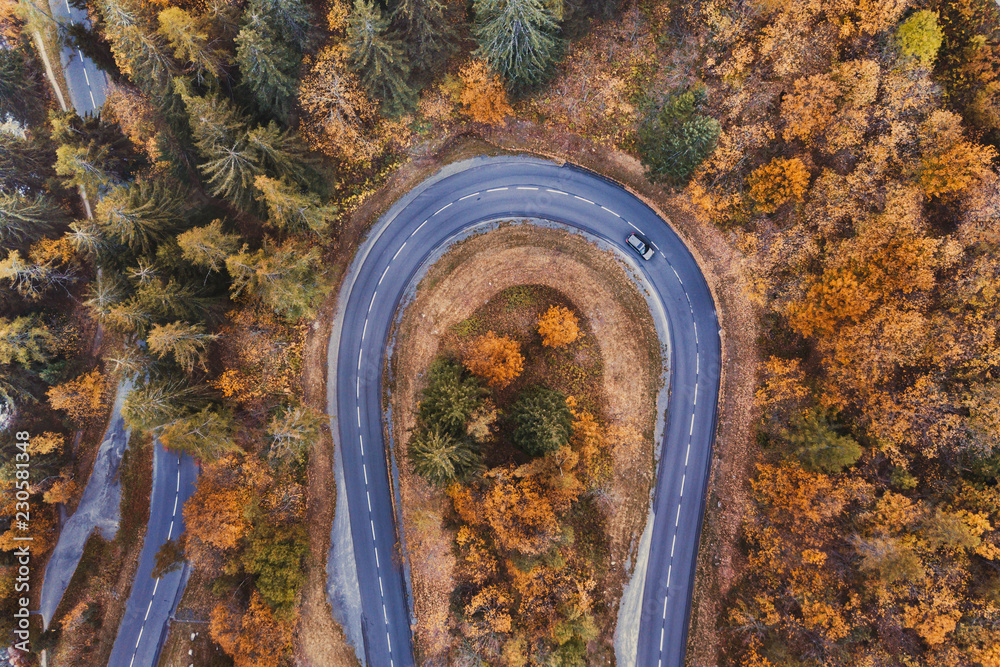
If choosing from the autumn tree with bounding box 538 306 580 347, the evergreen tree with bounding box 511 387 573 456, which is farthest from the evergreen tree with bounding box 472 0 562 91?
the evergreen tree with bounding box 511 387 573 456

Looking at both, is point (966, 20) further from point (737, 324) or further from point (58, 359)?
point (58, 359)

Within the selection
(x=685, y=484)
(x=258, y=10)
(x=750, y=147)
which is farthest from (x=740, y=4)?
(x=685, y=484)

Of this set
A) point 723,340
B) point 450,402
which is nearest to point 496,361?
point 450,402

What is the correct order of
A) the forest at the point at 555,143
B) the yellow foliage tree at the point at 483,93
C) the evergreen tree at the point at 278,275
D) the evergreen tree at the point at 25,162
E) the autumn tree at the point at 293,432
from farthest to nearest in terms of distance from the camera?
the evergreen tree at the point at 25,162 → the yellow foliage tree at the point at 483,93 → the autumn tree at the point at 293,432 → the evergreen tree at the point at 278,275 → the forest at the point at 555,143

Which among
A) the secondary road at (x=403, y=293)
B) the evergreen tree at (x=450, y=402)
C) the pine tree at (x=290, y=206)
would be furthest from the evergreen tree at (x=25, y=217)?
the evergreen tree at (x=450, y=402)


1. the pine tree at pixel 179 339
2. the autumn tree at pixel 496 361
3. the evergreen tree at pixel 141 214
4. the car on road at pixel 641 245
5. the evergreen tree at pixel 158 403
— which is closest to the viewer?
the pine tree at pixel 179 339

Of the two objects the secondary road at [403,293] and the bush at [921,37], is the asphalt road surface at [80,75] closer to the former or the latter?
the secondary road at [403,293]
